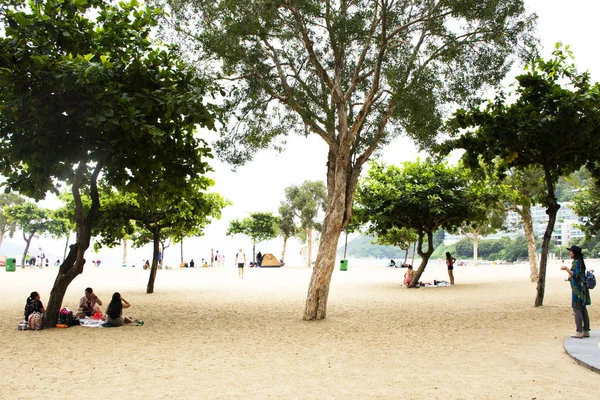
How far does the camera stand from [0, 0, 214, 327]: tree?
352 inches

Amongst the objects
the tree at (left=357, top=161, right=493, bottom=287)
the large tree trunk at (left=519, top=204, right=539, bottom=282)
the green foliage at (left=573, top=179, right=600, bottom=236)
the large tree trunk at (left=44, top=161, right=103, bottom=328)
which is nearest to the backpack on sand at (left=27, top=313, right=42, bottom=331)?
the large tree trunk at (left=44, top=161, right=103, bottom=328)

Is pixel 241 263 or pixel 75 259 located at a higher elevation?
pixel 75 259

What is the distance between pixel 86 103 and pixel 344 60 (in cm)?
779

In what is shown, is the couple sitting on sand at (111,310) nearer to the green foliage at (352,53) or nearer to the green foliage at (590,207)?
the green foliage at (352,53)

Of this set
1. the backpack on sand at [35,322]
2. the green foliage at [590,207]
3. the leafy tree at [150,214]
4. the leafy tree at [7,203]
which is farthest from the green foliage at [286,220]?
the backpack on sand at [35,322]

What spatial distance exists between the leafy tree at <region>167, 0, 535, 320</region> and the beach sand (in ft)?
8.64

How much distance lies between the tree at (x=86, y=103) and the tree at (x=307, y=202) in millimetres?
47574

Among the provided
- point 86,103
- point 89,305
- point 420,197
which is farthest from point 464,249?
point 86,103

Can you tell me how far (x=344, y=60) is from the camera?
47.4 ft

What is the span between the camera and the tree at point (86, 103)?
8945 millimetres

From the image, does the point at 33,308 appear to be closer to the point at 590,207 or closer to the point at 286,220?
the point at 590,207

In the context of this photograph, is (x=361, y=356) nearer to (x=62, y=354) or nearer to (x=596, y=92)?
(x=62, y=354)

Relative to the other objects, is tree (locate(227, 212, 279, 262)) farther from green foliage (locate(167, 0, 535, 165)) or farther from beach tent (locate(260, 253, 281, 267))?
green foliage (locate(167, 0, 535, 165))

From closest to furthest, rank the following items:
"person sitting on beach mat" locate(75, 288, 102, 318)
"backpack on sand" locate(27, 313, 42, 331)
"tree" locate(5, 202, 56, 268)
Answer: "backpack on sand" locate(27, 313, 42, 331)
"person sitting on beach mat" locate(75, 288, 102, 318)
"tree" locate(5, 202, 56, 268)
